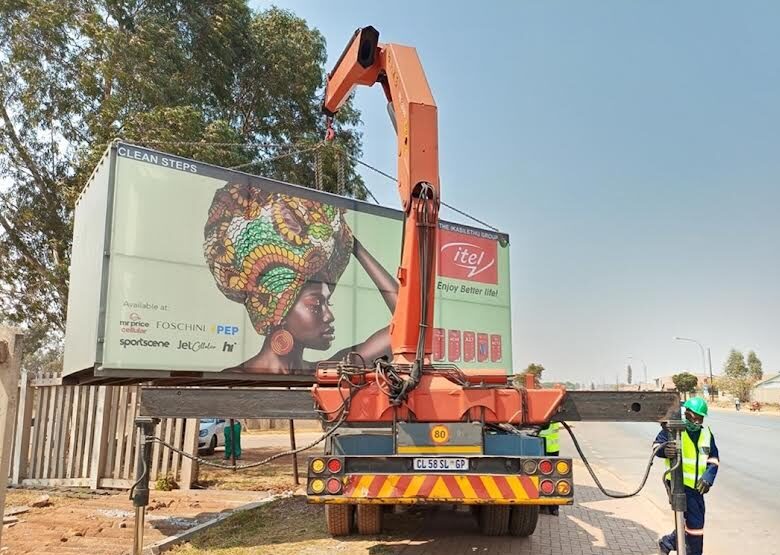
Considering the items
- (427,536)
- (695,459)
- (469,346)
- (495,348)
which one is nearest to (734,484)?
(495,348)

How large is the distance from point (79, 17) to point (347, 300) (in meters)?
12.9

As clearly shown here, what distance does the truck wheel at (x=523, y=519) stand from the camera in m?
6.64

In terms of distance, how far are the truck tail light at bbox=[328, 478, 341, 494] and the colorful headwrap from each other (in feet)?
14.3

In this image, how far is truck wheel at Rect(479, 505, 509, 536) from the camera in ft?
22.2

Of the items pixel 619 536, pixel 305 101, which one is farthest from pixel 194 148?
pixel 619 536

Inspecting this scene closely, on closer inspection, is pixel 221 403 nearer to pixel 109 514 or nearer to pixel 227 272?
pixel 227 272

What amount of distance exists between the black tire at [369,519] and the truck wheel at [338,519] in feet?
0.34

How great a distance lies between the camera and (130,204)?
8086 millimetres

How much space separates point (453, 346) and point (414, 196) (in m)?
5.97

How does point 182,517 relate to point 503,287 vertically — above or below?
below

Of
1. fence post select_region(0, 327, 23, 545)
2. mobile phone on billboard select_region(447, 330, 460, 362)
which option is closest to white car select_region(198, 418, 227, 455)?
mobile phone on billboard select_region(447, 330, 460, 362)

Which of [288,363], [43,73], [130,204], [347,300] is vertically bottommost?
[288,363]

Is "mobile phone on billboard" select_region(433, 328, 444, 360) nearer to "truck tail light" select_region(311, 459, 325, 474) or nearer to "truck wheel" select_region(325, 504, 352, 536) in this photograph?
"truck wheel" select_region(325, 504, 352, 536)

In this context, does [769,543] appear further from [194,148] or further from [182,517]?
[194,148]
